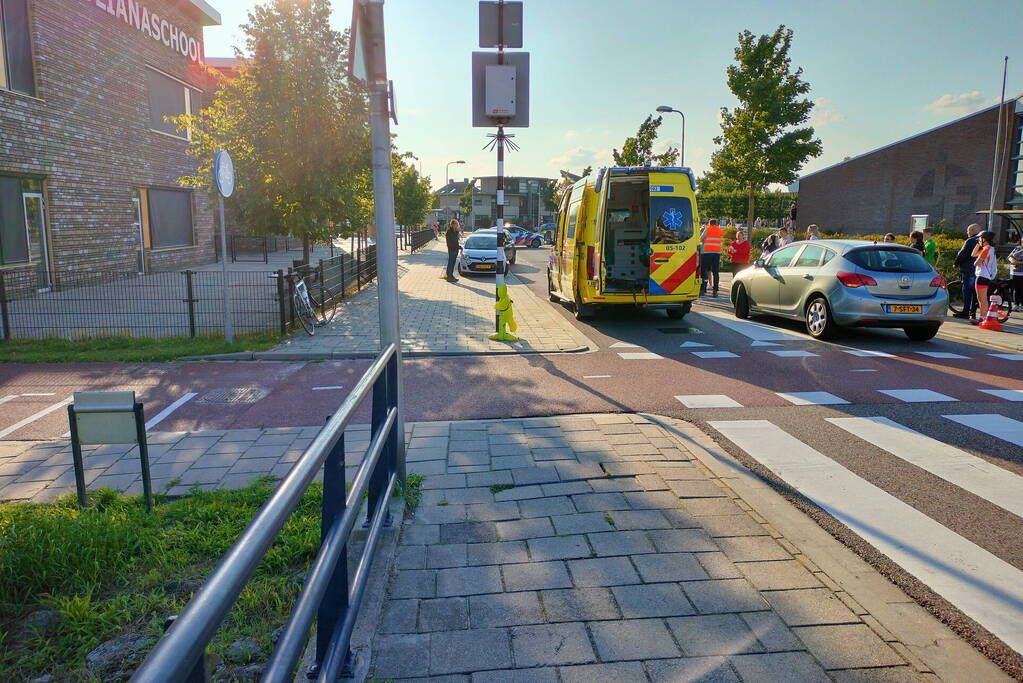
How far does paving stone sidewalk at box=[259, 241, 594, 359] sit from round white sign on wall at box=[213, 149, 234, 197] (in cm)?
239

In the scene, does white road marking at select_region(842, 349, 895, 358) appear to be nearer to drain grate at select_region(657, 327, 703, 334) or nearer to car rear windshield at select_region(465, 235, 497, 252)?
drain grate at select_region(657, 327, 703, 334)

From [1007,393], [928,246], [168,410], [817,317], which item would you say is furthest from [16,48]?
[928,246]

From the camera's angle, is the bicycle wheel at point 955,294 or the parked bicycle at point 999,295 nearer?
the parked bicycle at point 999,295

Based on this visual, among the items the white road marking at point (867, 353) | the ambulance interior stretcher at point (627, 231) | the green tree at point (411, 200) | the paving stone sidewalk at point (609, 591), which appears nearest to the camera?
the paving stone sidewalk at point (609, 591)

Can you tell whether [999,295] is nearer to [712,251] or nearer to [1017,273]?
[1017,273]

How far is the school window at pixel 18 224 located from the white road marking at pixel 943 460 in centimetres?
1683

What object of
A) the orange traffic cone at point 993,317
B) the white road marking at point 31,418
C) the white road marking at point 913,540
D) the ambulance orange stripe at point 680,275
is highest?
the ambulance orange stripe at point 680,275

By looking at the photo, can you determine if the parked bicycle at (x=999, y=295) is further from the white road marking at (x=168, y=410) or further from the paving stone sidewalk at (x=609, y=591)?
the white road marking at (x=168, y=410)

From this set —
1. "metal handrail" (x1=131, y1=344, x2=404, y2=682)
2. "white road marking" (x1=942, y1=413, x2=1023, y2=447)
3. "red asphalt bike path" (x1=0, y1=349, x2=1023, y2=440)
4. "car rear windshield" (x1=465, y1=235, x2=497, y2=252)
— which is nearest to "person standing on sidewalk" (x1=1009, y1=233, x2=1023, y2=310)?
"red asphalt bike path" (x1=0, y1=349, x2=1023, y2=440)

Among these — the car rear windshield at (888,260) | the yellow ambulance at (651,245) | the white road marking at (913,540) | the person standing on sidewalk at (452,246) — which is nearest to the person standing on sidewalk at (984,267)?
the car rear windshield at (888,260)

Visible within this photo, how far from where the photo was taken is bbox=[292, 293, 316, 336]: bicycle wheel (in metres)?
11.3

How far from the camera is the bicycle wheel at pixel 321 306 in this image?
1230cm

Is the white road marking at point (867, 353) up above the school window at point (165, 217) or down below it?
below

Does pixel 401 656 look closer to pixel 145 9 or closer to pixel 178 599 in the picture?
pixel 178 599
